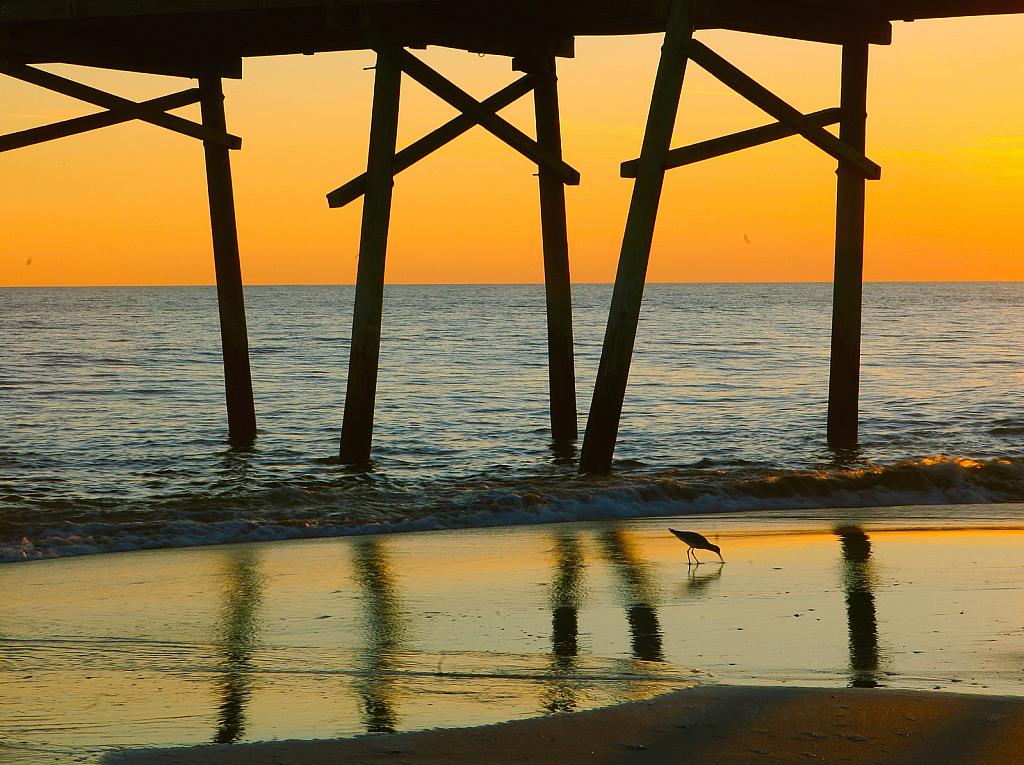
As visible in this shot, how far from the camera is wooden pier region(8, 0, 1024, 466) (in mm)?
8742

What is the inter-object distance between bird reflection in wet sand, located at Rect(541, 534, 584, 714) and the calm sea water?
2.09m

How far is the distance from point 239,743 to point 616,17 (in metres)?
8.25

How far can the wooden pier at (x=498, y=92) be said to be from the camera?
874 centimetres

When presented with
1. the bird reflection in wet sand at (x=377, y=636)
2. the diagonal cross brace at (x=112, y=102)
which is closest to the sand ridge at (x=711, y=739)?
the bird reflection in wet sand at (x=377, y=636)

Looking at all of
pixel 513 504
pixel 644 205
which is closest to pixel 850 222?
pixel 644 205

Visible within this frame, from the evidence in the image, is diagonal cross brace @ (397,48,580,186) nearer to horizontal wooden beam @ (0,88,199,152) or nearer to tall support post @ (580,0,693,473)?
tall support post @ (580,0,693,473)

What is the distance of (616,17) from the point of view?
32.4 feet

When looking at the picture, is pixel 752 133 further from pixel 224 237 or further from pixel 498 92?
pixel 224 237

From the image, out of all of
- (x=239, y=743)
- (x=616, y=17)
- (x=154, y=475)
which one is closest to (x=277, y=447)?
(x=154, y=475)

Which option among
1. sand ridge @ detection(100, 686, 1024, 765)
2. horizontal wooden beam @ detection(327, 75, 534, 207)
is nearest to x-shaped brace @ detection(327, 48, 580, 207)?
horizontal wooden beam @ detection(327, 75, 534, 207)

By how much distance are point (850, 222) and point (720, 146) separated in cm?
187

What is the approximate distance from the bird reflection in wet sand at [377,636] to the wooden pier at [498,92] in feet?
10.4

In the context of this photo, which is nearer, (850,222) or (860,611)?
(860,611)

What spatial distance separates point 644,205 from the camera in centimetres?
858
